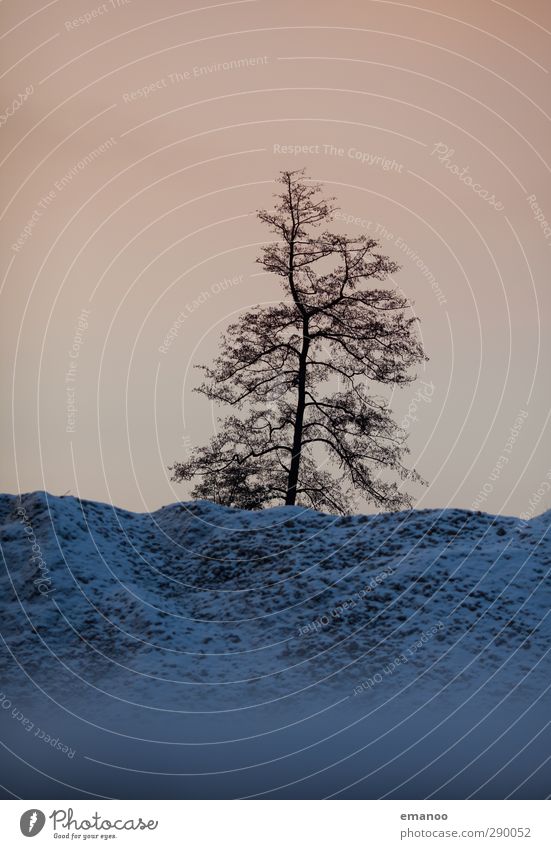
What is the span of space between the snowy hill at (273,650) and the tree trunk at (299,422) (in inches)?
191

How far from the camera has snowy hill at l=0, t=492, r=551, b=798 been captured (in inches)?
530

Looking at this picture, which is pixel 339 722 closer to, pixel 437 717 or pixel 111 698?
pixel 437 717

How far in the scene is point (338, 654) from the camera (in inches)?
683

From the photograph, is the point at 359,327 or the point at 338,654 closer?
the point at 338,654

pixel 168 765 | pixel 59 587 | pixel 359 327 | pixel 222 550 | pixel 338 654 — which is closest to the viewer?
pixel 168 765

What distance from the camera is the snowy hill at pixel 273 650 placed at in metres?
13.5
